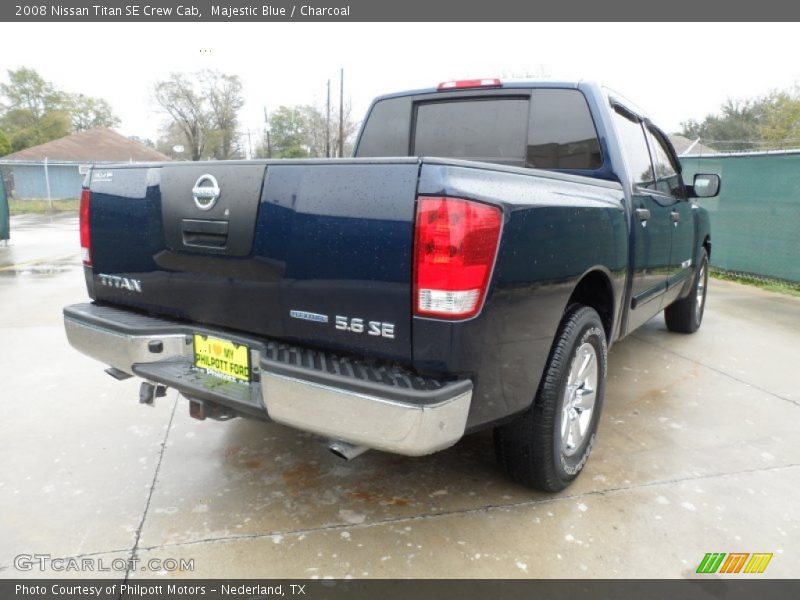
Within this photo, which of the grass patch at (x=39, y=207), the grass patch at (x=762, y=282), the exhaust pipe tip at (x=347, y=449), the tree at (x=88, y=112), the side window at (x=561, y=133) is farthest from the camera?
the tree at (x=88, y=112)

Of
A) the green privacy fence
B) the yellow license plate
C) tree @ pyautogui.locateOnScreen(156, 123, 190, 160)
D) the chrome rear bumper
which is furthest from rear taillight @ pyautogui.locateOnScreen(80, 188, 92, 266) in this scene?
tree @ pyautogui.locateOnScreen(156, 123, 190, 160)

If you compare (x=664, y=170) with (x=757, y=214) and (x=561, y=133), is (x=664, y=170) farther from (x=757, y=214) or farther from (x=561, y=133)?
(x=757, y=214)

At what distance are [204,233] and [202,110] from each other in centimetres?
5545

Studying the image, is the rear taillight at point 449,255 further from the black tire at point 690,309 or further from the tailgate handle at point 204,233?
the black tire at point 690,309

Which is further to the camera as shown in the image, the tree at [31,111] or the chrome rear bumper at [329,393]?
the tree at [31,111]

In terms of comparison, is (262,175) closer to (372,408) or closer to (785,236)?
(372,408)

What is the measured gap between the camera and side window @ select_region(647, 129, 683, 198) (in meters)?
4.21

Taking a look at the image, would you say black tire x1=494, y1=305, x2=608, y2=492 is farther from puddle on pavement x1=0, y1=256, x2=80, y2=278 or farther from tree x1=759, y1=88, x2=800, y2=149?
tree x1=759, y1=88, x2=800, y2=149

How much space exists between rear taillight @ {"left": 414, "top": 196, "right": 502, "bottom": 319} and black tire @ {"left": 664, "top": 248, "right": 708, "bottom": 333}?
4.31 meters

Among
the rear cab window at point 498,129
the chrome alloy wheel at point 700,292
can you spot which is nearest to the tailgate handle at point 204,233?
the rear cab window at point 498,129

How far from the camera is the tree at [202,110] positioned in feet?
168

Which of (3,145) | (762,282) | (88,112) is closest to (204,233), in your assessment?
(762,282)

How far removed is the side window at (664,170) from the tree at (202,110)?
168 feet

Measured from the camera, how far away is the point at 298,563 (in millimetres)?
2225
